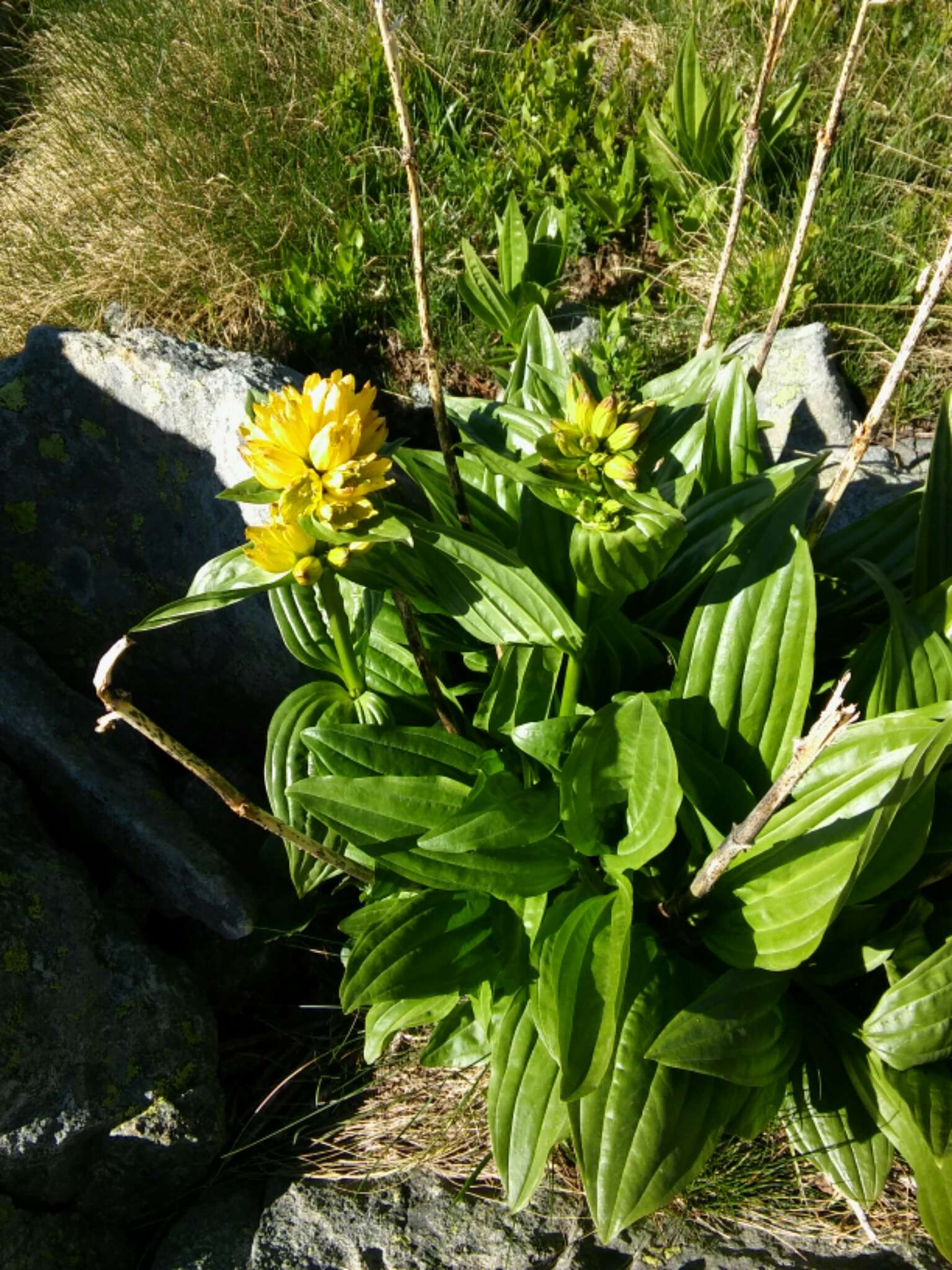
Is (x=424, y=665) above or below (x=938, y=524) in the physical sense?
above

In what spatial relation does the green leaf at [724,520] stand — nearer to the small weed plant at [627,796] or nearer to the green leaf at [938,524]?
the small weed plant at [627,796]

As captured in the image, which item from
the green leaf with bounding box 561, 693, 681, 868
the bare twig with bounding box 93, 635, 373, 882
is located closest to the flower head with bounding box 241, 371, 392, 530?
the bare twig with bounding box 93, 635, 373, 882

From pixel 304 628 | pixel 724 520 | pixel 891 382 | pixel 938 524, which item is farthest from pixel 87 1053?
pixel 938 524

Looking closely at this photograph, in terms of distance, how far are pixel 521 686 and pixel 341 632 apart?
1.66 feet

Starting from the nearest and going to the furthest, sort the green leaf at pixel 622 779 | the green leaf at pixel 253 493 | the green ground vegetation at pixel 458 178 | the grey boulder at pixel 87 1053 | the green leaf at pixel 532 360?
the green leaf at pixel 253 493
the green leaf at pixel 622 779
the grey boulder at pixel 87 1053
the green leaf at pixel 532 360
the green ground vegetation at pixel 458 178

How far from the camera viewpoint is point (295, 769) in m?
2.95

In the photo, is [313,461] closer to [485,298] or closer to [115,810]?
[115,810]

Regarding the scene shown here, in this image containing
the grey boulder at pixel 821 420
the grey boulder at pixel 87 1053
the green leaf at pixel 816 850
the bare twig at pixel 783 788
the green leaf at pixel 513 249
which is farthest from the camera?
the green leaf at pixel 513 249

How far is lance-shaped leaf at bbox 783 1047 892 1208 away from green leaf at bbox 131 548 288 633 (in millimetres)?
1804

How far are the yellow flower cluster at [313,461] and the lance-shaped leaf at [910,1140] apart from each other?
1773mm

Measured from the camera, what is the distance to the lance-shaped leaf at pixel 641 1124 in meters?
2.22

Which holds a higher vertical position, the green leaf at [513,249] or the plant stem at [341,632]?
the green leaf at [513,249]

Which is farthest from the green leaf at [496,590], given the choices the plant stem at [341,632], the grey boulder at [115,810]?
the grey boulder at [115,810]

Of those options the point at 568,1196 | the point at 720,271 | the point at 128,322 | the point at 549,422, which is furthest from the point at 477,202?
the point at 568,1196
